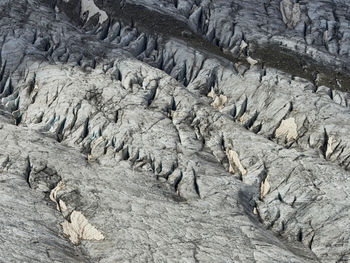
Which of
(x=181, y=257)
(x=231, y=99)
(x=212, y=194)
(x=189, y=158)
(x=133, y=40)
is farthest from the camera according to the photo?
(x=133, y=40)

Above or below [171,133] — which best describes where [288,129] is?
above

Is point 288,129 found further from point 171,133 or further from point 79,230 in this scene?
point 79,230

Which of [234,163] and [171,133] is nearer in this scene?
[234,163]

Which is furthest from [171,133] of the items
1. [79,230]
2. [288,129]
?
[79,230]

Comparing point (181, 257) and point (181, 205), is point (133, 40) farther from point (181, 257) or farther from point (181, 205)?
point (181, 257)

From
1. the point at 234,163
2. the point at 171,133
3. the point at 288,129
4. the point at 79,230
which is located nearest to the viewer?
the point at 79,230

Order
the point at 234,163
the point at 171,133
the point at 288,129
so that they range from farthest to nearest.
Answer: the point at 288,129 → the point at 171,133 → the point at 234,163

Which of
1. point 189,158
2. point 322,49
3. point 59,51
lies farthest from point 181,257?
point 322,49

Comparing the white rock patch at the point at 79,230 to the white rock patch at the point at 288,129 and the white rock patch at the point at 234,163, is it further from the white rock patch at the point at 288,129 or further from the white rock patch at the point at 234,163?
the white rock patch at the point at 288,129

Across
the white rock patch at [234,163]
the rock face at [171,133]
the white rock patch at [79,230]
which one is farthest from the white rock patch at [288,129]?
the white rock patch at [79,230]
